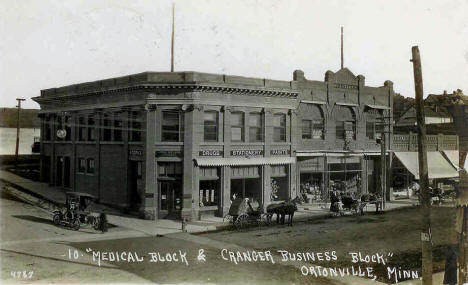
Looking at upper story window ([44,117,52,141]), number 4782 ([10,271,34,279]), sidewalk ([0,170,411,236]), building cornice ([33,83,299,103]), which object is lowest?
number 4782 ([10,271,34,279])

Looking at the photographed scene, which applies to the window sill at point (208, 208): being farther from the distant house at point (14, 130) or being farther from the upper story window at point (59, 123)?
the distant house at point (14, 130)

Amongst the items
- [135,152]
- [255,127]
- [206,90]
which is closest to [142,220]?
[135,152]

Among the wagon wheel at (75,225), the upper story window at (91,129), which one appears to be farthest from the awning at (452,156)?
the wagon wheel at (75,225)

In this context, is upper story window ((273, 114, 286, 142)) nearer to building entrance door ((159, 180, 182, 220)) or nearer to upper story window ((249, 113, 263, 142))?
upper story window ((249, 113, 263, 142))

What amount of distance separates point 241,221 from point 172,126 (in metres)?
6.94

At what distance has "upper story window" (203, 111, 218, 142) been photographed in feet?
80.9

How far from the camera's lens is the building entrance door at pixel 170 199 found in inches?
947

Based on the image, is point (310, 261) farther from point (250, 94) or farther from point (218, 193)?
point (250, 94)

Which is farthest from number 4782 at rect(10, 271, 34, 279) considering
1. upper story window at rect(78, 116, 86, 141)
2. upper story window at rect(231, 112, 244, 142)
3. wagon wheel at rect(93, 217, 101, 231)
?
upper story window at rect(78, 116, 86, 141)

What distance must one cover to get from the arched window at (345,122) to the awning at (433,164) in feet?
16.5

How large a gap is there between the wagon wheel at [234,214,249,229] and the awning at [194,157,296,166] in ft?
13.5

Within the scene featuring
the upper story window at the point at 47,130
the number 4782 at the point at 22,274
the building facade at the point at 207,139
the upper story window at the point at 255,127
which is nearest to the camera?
the number 4782 at the point at 22,274

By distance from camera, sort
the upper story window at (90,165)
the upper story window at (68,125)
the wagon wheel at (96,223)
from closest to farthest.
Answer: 1. the wagon wheel at (96,223)
2. the upper story window at (90,165)
3. the upper story window at (68,125)

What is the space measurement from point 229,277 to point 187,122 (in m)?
12.3
